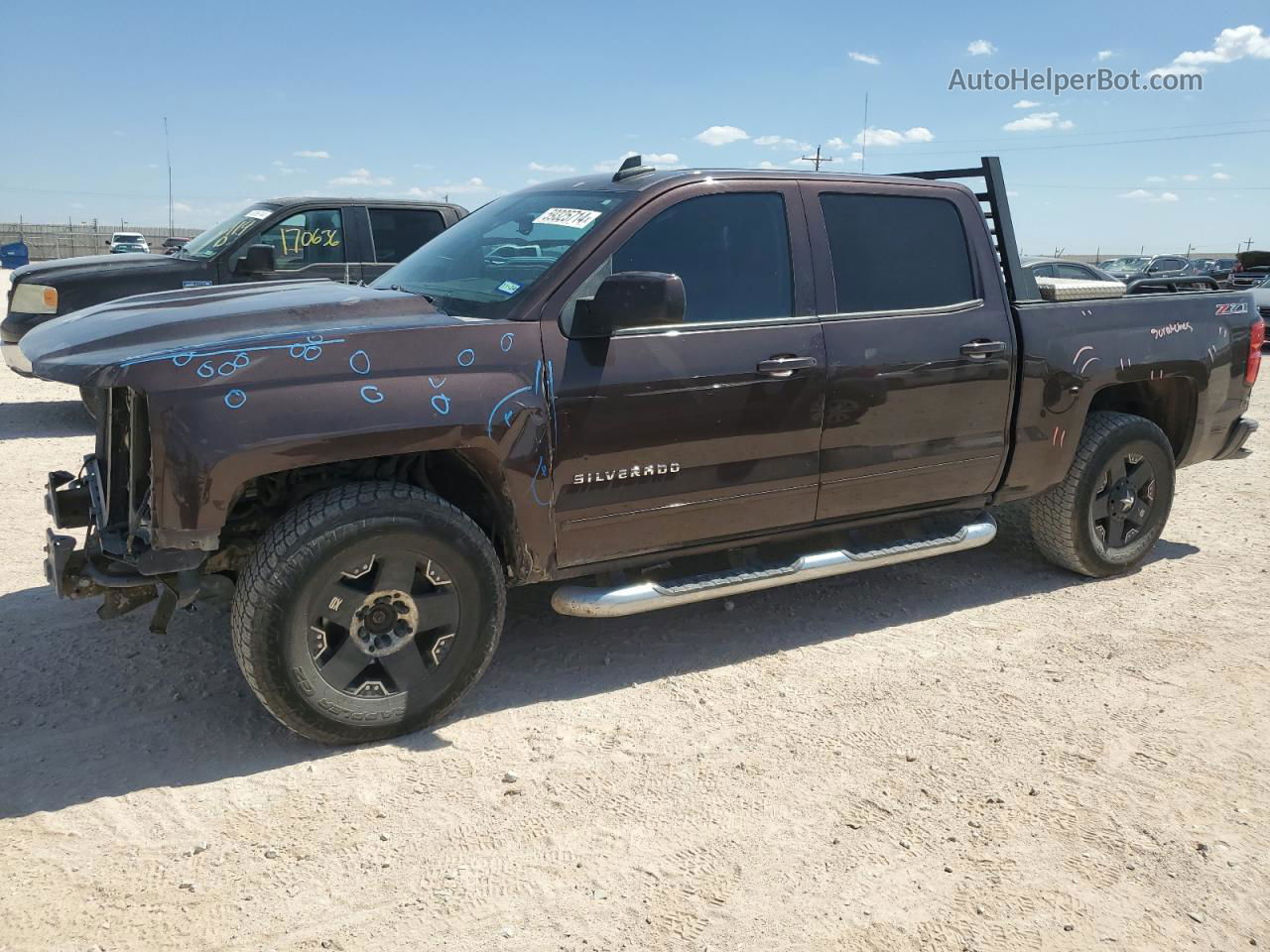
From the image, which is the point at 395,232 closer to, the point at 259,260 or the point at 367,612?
the point at 259,260

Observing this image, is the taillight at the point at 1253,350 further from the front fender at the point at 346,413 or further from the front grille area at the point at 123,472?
the front grille area at the point at 123,472

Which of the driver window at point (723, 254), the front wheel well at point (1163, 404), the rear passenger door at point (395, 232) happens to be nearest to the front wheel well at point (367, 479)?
the driver window at point (723, 254)

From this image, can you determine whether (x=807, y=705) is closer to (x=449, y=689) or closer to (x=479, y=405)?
(x=449, y=689)

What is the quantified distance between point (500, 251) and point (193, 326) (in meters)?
1.22

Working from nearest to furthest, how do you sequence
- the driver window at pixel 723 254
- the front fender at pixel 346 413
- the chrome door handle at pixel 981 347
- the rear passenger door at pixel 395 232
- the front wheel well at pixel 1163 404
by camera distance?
the front fender at pixel 346 413 < the driver window at pixel 723 254 < the chrome door handle at pixel 981 347 < the front wheel well at pixel 1163 404 < the rear passenger door at pixel 395 232

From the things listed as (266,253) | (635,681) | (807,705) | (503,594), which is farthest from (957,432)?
(266,253)

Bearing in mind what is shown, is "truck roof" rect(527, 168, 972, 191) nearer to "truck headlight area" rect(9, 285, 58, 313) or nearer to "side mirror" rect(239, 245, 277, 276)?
"side mirror" rect(239, 245, 277, 276)

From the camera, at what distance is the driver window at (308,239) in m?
8.63

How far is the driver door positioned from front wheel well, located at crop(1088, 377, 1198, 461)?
2.13 metres

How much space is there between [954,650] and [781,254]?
1.84 meters

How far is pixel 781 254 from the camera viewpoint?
404cm

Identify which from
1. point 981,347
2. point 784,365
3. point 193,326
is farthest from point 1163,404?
point 193,326

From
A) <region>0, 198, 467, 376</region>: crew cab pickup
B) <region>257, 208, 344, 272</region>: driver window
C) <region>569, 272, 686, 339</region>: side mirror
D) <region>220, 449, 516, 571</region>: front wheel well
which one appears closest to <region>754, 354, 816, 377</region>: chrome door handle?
<region>569, 272, 686, 339</region>: side mirror

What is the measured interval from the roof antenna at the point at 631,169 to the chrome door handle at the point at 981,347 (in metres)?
1.55
